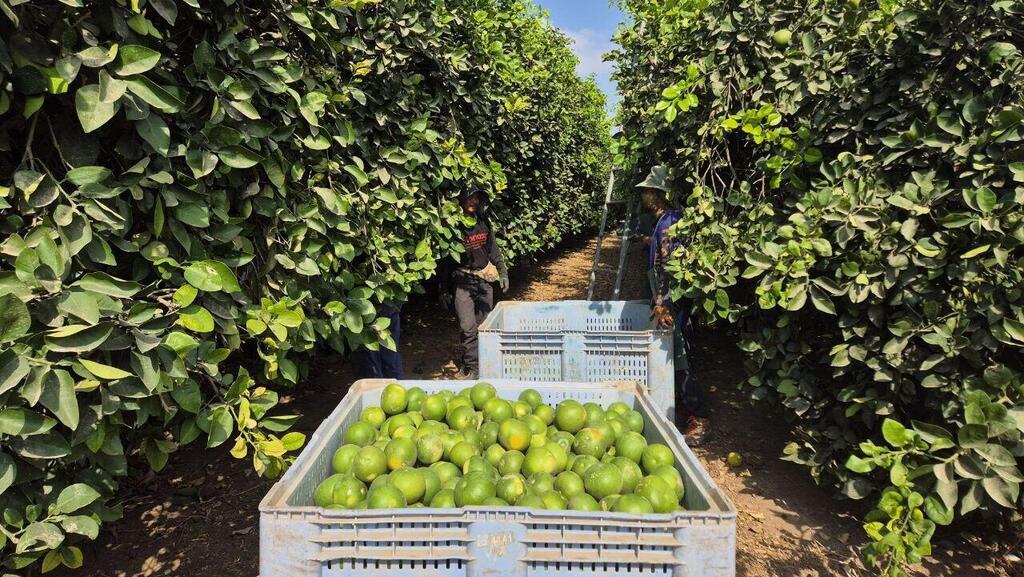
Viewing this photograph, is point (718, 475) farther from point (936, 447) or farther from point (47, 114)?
point (47, 114)

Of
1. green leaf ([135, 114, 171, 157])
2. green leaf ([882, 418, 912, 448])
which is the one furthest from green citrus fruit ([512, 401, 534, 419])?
green leaf ([135, 114, 171, 157])

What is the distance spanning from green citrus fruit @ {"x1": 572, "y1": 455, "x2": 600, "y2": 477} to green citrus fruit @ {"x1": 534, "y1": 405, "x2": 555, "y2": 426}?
39cm

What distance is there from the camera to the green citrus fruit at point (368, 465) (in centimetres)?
223

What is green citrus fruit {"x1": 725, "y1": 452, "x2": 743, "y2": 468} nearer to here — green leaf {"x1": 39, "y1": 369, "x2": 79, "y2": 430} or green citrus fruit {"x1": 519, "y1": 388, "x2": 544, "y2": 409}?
green citrus fruit {"x1": 519, "y1": 388, "x2": 544, "y2": 409}

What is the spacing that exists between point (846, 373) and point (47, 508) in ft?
12.0

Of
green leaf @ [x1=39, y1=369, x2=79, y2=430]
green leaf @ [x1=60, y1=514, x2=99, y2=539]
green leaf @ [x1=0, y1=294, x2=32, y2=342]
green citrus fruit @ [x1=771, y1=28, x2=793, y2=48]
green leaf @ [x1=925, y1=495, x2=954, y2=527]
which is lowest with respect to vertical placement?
green leaf @ [x1=925, y1=495, x2=954, y2=527]

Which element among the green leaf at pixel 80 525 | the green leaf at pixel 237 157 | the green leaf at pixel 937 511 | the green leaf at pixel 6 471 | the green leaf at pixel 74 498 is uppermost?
the green leaf at pixel 237 157

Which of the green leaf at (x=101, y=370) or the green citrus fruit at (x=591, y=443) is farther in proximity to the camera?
the green citrus fruit at (x=591, y=443)

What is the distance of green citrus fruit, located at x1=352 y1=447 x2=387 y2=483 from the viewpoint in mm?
2227

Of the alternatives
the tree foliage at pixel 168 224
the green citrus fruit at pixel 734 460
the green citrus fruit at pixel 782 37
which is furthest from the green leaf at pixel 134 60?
the green citrus fruit at pixel 734 460

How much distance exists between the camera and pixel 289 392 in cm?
539

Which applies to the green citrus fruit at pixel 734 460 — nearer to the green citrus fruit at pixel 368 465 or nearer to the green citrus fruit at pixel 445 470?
the green citrus fruit at pixel 445 470

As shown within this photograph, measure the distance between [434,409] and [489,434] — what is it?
35cm

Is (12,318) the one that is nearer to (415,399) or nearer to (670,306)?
(415,399)
